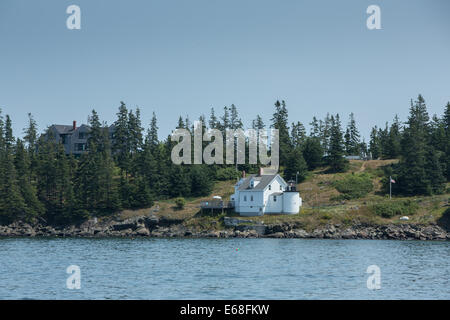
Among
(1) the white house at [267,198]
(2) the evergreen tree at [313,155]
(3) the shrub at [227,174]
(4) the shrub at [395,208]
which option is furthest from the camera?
(3) the shrub at [227,174]

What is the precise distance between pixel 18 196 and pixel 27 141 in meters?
47.3

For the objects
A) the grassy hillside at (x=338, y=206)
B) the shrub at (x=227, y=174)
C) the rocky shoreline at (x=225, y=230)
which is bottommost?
the rocky shoreline at (x=225, y=230)

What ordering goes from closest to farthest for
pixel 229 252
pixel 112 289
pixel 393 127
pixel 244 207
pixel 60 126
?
1. pixel 112 289
2. pixel 229 252
3. pixel 244 207
4. pixel 393 127
5. pixel 60 126

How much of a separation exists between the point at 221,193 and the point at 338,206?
27.2m

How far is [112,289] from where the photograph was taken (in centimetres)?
3362

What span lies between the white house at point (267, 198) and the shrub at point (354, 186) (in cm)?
1205

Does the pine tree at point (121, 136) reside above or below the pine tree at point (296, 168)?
above

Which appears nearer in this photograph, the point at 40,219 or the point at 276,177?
the point at 276,177

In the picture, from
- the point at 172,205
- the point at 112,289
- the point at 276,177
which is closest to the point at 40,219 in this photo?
the point at 172,205

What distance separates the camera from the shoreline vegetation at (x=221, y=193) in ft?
274

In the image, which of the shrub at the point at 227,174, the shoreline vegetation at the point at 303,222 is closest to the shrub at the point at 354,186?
the shoreline vegetation at the point at 303,222

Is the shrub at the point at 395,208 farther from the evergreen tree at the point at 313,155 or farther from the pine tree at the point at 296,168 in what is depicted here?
the evergreen tree at the point at 313,155
